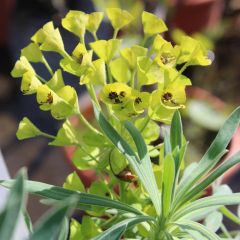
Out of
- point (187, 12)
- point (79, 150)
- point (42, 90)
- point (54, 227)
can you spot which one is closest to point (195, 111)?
point (187, 12)

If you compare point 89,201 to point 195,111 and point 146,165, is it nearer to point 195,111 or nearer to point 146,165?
point 146,165

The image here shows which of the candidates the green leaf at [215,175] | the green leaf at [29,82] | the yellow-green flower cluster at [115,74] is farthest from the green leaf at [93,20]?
the green leaf at [215,175]

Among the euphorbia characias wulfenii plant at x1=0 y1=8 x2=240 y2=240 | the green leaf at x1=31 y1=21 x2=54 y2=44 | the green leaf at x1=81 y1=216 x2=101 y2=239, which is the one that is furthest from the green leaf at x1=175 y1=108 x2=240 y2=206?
the green leaf at x1=31 y1=21 x2=54 y2=44

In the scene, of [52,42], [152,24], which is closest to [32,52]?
[52,42]

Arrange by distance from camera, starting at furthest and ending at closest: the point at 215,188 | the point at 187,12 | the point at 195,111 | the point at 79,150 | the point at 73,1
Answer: the point at 73,1
the point at 187,12
the point at 195,111
the point at 215,188
the point at 79,150

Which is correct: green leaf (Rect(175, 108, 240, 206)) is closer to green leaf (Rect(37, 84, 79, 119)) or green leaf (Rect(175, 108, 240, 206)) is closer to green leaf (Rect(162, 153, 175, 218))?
green leaf (Rect(162, 153, 175, 218))

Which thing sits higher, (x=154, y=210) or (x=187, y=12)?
(x=187, y=12)
